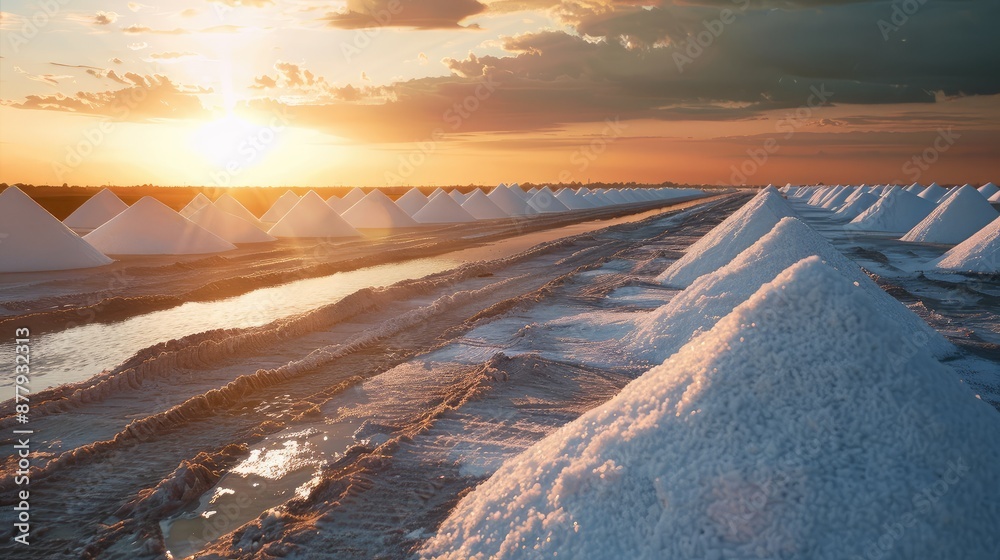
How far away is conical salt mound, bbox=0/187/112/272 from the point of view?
1277 cm

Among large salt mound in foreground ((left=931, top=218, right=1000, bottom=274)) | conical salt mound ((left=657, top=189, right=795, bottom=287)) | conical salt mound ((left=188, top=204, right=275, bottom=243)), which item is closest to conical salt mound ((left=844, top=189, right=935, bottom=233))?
large salt mound in foreground ((left=931, top=218, right=1000, bottom=274))

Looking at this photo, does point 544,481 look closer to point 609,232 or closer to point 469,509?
point 469,509

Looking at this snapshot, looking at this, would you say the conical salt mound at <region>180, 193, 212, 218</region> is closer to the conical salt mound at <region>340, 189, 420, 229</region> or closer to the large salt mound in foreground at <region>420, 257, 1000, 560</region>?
the conical salt mound at <region>340, 189, 420, 229</region>

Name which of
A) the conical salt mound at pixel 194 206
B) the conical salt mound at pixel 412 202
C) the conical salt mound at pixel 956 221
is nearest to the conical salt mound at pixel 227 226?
the conical salt mound at pixel 194 206

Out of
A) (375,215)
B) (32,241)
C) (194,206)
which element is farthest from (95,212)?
(32,241)

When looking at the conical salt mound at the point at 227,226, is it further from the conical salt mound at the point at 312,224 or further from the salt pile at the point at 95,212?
the salt pile at the point at 95,212

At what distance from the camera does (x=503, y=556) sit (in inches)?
99.8

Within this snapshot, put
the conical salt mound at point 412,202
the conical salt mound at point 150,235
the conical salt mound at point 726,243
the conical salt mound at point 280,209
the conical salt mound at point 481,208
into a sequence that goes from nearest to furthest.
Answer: the conical salt mound at point 726,243 < the conical salt mound at point 150,235 < the conical salt mound at point 280,209 < the conical salt mound at point 412,202 < the conical salt mound at point 481,208

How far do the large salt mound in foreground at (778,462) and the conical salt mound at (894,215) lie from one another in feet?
78.4

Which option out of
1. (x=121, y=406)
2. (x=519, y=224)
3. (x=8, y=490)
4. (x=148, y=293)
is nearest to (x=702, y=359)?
(x=8, y=490)

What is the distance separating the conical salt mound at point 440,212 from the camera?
2877 cm

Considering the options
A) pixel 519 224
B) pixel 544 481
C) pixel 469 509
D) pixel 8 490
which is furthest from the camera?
pixel 519 224

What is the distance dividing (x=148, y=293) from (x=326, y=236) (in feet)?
35.7

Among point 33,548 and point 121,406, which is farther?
point 121,406
